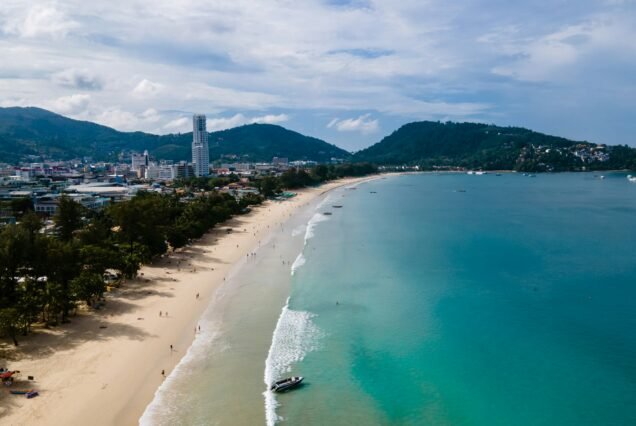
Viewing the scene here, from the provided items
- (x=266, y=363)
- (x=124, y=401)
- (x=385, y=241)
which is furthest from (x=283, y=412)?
(x=385, y=241)

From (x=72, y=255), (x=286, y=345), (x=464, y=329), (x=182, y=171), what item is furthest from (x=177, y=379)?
(x=182, y=171)

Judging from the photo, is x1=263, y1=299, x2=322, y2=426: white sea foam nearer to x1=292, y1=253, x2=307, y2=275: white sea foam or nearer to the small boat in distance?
the small boat in distance

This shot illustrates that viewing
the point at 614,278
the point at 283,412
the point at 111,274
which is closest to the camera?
the point at 283,412

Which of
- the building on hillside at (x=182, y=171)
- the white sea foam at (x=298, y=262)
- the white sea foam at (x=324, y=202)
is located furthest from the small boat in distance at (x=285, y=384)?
the building on hillside at (x=182, y=171)

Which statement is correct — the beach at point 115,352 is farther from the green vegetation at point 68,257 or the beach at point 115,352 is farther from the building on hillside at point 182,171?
the building on hillside at point 182,171

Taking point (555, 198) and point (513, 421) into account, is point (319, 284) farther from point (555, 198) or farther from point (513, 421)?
point (555, 198)

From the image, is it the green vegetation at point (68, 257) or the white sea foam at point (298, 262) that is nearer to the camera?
the green vegetation at point (68, 257)
